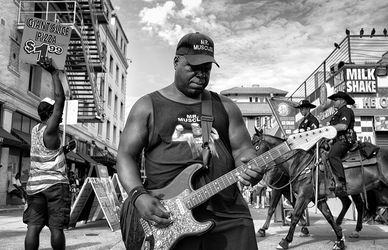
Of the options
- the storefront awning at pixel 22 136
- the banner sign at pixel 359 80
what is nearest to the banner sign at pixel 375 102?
the banner sign at pixel 359 80

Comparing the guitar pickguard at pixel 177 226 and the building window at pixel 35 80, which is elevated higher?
the building window at pixel 35 80

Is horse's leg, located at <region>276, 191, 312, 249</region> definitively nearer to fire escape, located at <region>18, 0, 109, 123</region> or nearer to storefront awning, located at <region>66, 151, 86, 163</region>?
fire escape, located at <region>18, 0, 109, 123</region>

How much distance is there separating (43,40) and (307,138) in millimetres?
16166

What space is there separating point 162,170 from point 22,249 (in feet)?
15.2

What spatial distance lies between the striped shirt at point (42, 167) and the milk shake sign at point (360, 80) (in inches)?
508

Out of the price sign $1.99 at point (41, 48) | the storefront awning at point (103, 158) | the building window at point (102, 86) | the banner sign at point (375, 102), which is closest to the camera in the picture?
the banner sign at point (375, 102)

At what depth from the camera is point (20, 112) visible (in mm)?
17469

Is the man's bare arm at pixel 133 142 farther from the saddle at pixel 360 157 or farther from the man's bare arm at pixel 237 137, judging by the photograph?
the saddle at pixel 360 157

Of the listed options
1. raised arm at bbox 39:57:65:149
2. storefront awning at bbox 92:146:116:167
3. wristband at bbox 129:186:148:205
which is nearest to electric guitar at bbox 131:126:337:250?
wristband at bbox 129:186:148:205

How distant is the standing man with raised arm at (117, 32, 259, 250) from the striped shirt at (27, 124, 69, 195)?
2.21 meters

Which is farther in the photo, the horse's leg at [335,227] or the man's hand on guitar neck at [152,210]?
the horse's leg at [335,227]

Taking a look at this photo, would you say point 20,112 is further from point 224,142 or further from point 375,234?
point 224,142

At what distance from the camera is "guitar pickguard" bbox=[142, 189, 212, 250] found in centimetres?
251

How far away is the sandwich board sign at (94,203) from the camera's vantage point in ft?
29.3
